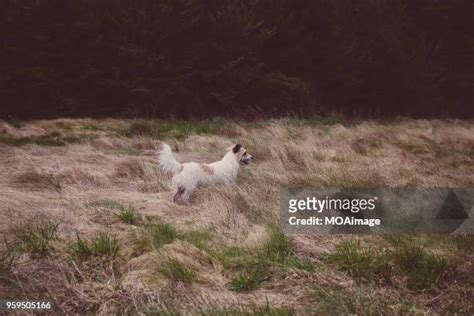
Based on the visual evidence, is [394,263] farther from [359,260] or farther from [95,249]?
[95,249]

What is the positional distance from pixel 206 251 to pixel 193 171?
1.86m

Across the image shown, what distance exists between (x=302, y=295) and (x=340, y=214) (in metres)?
1.62

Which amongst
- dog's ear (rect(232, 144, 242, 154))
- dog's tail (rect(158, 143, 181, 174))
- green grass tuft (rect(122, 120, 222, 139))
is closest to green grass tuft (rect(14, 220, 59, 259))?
dog's tail (rect(158, 143, 181, 174))

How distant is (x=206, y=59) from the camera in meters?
17.2

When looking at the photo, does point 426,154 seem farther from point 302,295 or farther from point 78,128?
point 78,128

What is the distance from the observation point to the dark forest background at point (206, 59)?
15.6m

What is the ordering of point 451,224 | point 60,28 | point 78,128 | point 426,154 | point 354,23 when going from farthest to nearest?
point 354,23, point 60,28, point 78,128, point 426,154, point 451,224

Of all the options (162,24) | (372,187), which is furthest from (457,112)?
(372,187)

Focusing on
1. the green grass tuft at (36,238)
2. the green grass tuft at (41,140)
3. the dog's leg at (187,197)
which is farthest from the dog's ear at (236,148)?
the green grass tuft at (41,140)

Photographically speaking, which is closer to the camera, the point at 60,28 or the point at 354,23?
the point at 60,28

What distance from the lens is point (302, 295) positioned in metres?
2.73

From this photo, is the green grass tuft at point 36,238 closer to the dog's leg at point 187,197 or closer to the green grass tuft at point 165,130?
the dog's leg at point 187,197

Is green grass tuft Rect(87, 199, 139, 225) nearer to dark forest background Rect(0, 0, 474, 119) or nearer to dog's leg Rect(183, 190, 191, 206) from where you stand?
dog's leg Rect(183, 190, 191, 206)

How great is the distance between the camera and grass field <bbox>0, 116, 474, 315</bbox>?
2.66 meters
